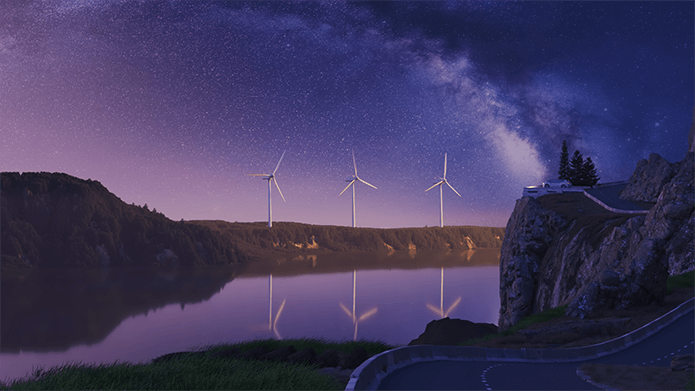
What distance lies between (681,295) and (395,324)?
79492 millimetres

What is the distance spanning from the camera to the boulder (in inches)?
765

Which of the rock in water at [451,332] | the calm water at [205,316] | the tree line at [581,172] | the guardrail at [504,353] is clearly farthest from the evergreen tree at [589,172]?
the guardrail at [504,353]

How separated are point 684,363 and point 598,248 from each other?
32.8 metres

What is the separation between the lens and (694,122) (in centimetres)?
11931

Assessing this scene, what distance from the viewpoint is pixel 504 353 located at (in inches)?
1013

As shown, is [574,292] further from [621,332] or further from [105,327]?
[105,327]

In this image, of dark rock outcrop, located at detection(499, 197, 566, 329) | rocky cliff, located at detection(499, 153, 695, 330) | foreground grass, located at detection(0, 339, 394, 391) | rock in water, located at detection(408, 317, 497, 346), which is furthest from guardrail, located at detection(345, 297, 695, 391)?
dark rock outcrop, located at detection(499, 197, 566, 329)

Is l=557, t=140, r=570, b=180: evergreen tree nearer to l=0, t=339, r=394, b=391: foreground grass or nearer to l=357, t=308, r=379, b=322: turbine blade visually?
l=357, t=308, r=379, b=322: turbine blade

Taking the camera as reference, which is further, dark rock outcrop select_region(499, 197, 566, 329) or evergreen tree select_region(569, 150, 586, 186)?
evergreen tree select_region(569, 150, 586, 186)

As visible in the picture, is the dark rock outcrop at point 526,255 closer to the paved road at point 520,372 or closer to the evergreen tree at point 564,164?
the paved road at point 520,372

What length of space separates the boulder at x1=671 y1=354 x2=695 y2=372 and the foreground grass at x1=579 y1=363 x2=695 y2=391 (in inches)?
12.1

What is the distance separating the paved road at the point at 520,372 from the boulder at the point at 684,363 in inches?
134

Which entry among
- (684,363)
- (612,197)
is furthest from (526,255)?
(684,363)

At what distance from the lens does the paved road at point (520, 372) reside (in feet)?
57.1
